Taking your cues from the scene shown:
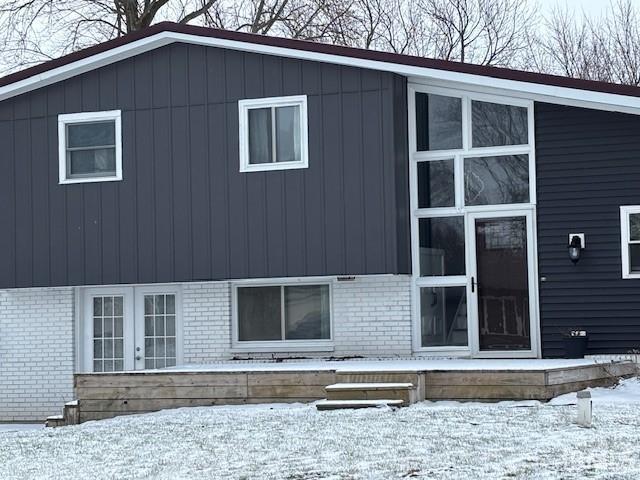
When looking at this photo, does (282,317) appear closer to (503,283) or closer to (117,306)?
(117,306)

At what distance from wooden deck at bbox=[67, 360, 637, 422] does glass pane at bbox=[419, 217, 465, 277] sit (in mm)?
1985

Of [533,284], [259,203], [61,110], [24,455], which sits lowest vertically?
[24,455]

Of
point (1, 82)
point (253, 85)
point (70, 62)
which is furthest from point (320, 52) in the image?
point (1, 82)

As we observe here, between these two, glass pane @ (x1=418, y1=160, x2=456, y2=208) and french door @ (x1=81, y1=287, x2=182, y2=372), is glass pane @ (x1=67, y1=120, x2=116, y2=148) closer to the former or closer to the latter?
french door @ (x1=81, y1=287, x2=182, y2=372)

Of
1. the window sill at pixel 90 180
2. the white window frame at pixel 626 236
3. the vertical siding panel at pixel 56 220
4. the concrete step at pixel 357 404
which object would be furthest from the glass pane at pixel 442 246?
the vertical siding panel at pixel 56 220

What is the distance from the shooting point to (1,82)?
60.4ft

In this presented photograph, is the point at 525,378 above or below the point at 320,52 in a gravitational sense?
below

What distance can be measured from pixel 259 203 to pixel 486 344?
3707 mm

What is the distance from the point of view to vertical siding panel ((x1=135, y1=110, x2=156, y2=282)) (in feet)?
58.3

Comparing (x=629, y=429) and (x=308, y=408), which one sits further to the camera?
(x=308, y=408)

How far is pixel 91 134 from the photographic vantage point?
18.2 meters

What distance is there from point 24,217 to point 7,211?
12.1 inches

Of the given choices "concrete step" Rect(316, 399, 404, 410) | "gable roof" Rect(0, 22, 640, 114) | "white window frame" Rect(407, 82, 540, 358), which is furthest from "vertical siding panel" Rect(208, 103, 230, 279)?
"concrete step" Rect(316, 399, 404, 410)

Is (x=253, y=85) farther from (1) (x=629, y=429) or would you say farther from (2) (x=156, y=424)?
(1) (x=629, y=429)
